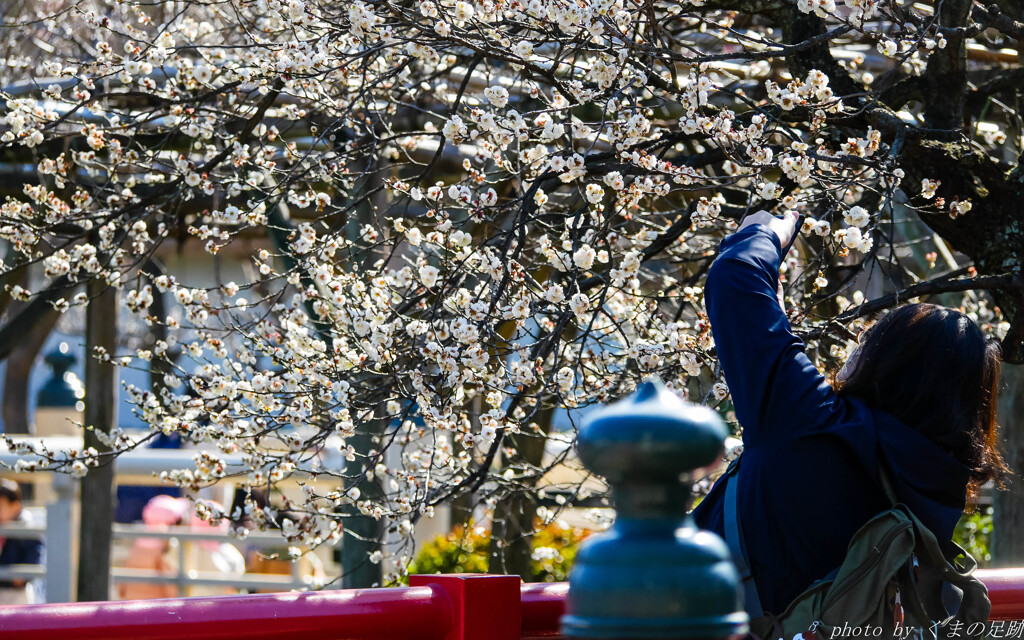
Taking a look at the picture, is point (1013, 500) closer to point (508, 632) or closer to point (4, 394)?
point (508, 632)

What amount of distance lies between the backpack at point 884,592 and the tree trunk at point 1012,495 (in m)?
4.17

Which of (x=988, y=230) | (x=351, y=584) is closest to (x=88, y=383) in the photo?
(x=351, y=584)

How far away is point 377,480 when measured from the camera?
5.23 m

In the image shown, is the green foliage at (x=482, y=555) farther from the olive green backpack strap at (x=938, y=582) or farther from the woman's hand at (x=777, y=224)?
the olive green backpack strap at (x=938, y=582)

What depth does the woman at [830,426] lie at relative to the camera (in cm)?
191

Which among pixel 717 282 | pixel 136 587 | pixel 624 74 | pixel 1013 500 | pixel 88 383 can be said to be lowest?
pixel 136 587

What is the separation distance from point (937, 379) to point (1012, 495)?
14.2 ft

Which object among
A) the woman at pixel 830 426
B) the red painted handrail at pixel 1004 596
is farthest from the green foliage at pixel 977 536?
the woman at pixel 830 426

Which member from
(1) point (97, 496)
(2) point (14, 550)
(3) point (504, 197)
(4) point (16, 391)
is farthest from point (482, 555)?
(4) point (16, 391)

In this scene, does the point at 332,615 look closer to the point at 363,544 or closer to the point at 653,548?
the point at 653,548

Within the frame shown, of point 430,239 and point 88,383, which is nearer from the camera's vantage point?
point 430,239

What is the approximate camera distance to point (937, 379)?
1.97 meters

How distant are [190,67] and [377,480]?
84.1 inches

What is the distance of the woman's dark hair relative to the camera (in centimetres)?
197
